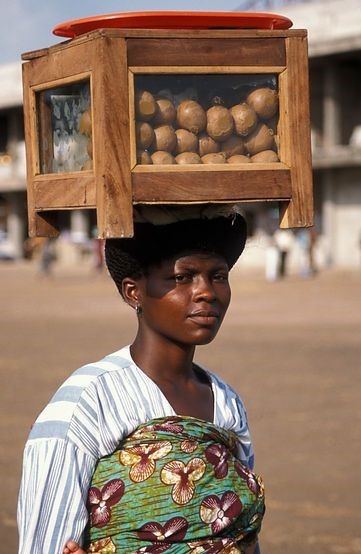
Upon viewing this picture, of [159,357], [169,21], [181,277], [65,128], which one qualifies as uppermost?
[169,21]

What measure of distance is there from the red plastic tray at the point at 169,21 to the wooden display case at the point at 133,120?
5cm

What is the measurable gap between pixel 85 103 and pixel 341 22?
101 ft

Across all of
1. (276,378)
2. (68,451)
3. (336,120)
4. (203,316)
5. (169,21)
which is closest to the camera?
(68,451)

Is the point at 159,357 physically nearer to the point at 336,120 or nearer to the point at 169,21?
the point at 169,21

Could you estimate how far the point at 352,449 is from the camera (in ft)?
25.4

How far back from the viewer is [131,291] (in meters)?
2.66

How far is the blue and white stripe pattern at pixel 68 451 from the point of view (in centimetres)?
231

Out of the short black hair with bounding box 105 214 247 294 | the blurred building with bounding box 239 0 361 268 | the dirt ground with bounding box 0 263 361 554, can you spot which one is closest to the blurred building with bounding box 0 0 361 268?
the blurred building with bounding box 239 0 361 268

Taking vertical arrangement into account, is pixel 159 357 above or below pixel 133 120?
below

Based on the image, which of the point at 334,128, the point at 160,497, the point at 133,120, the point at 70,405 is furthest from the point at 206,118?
the point at 334,128

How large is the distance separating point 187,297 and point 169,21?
692 mm

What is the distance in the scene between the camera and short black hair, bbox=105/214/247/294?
8.45 feet

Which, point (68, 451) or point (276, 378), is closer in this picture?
point (68, 451)

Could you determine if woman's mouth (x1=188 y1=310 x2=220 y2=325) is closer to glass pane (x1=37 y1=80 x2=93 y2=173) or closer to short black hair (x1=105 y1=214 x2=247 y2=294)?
short black hair (x1=105 y1=214 x2=247 y2=294)
